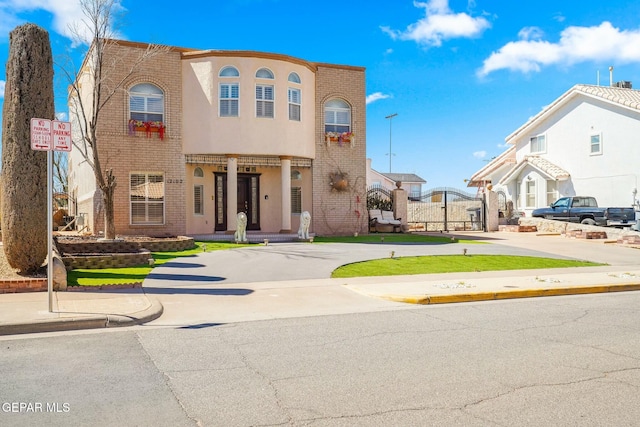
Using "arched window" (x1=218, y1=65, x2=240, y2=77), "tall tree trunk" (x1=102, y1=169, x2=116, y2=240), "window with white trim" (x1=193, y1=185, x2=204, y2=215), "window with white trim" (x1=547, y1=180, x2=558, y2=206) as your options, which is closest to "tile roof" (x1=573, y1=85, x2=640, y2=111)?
"window with white trim" (x1=547, y1=180, x2=558, y2=206)

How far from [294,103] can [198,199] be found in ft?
18.9

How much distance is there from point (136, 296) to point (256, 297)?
2.14 m

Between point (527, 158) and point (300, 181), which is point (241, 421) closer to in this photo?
point (300, 181)

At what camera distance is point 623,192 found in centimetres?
2945

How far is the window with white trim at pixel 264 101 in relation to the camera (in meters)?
22.3

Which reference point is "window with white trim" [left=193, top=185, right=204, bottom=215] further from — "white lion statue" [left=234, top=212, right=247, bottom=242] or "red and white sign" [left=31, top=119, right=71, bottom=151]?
"red and white sign" [left=31, top=119, right=71, bottom=151]

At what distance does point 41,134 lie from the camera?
8.22 metres

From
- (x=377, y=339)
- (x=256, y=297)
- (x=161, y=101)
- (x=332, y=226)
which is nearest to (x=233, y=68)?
(x=161, y=101)

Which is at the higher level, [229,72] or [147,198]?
[229,72]

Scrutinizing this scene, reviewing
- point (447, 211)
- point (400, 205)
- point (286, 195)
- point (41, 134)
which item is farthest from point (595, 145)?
point (41, 134)

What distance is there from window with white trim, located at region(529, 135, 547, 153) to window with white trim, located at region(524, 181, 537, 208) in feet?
9.38

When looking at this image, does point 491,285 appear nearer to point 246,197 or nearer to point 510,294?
point 510,294

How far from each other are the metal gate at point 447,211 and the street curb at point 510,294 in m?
16.7

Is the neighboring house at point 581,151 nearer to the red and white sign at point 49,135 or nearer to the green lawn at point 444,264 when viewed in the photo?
the green lawn at point 444,264
